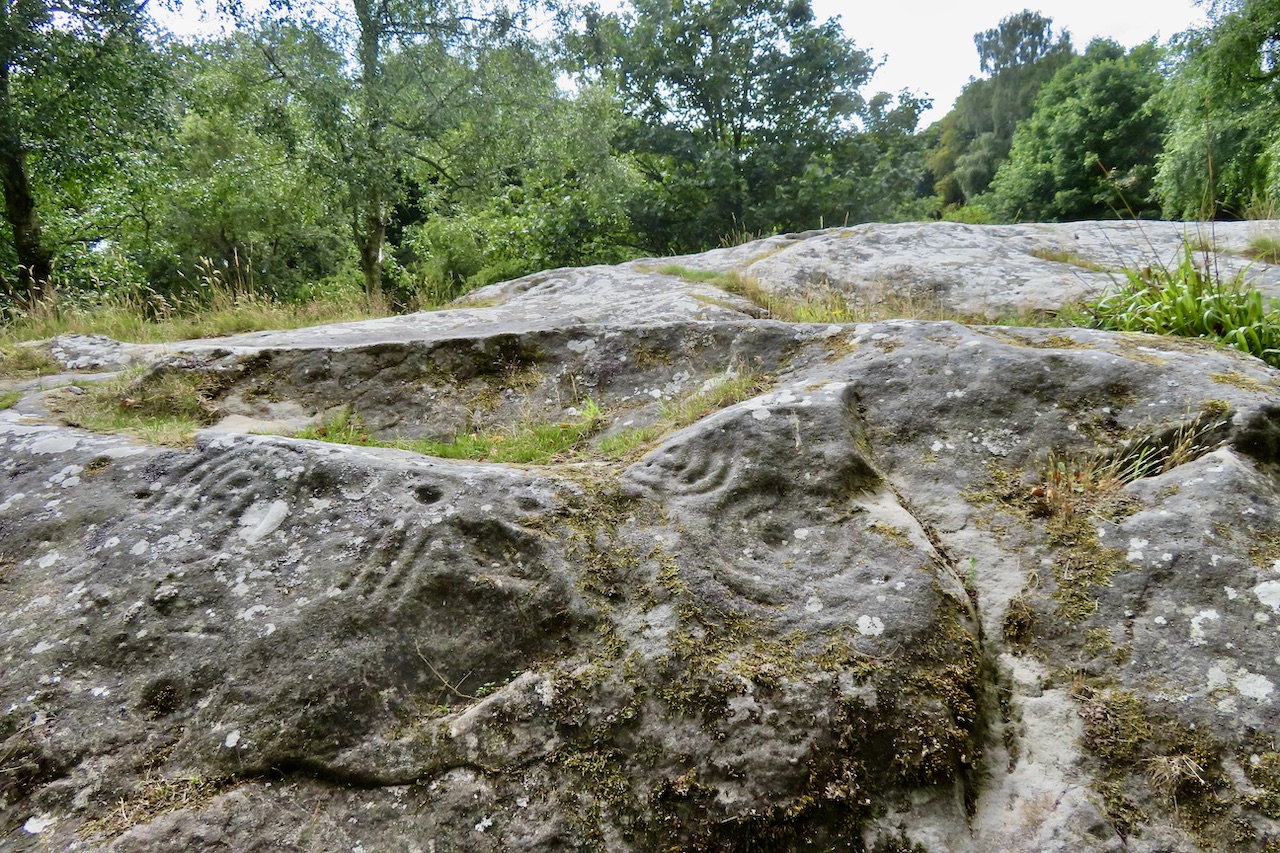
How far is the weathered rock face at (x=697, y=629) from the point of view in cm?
195

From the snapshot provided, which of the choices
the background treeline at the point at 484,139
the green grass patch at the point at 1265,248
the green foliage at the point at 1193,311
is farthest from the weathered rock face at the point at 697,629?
the background treeline at the point at 484,139

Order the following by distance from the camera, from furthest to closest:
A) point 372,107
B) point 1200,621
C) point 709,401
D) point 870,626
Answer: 1. point 372,107
2. point 709,401
3. point 870,626
4. point 1200,621

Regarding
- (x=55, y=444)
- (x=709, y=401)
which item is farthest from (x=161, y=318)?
(x=709, y=401)

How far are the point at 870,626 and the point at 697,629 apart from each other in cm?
64

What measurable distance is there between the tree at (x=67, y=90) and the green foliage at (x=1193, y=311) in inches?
513

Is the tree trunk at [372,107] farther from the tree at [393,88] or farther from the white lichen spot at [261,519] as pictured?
the white lichen spot at [261,519]

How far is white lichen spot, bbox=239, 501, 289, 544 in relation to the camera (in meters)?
2.69

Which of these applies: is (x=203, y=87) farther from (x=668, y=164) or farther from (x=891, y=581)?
(x=891, y=581)

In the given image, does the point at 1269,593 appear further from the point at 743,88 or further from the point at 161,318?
the point at 743,88

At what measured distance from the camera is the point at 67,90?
9.30m

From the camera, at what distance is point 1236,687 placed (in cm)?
201

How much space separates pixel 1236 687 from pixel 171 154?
1682cm

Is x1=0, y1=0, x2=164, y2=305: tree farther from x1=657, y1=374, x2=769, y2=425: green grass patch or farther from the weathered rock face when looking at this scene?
x1=657, y1=374, x2=769, y2=425: green grass patch

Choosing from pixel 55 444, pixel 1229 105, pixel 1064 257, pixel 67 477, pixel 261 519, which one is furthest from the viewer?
pixel 1229 105
